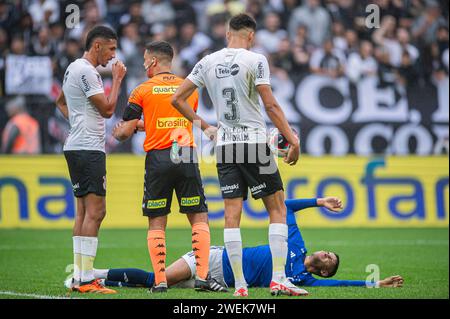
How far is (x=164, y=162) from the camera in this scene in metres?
8.77

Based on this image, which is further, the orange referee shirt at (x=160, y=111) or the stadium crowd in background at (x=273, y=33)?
the stadium crowd in background at (x=273, y=33)

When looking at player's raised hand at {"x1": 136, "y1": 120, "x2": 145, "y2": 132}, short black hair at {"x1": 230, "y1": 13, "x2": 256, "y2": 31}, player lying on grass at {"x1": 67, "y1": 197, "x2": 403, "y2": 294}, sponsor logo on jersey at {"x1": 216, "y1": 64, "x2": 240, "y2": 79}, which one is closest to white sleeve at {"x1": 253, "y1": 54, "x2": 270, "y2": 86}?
sponsor logo on jersey at {"x1": 216, "y1": 64, "x2": 240, "y2": 79}

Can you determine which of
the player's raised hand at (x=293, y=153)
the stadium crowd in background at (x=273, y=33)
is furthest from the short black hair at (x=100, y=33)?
the stadium crowd in background at (x=273, y=33)

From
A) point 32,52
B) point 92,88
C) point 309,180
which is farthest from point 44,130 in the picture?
point 92,88

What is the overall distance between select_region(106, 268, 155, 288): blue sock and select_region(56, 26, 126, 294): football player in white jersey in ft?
0.68

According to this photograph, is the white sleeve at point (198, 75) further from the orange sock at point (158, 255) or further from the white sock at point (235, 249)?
the orange sock at point (158, 255)

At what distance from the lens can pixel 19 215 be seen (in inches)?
635

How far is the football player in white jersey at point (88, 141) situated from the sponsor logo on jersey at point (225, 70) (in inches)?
45.9

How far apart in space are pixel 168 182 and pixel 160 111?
0.72 meters

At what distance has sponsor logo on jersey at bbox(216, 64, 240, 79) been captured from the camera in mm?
8320

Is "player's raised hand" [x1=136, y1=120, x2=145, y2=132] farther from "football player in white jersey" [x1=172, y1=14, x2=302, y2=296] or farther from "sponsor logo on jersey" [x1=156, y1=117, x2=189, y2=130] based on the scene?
"football player in white jersey" [x1=172, y1=14, x2=302, y2=296]

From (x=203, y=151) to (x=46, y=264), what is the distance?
21.8 feet

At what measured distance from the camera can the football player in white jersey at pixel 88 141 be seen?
8875 millimetres

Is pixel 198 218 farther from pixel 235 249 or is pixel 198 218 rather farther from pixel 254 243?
pixel 254 243
